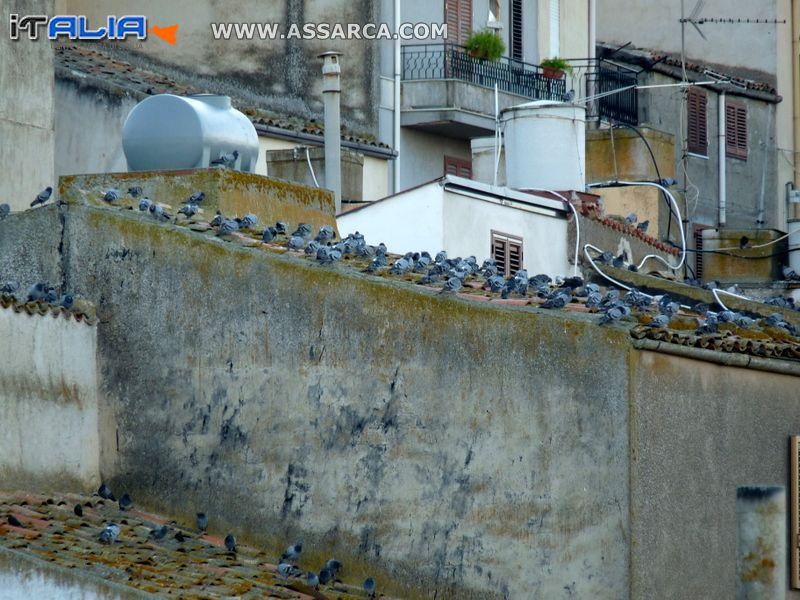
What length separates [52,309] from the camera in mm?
14867

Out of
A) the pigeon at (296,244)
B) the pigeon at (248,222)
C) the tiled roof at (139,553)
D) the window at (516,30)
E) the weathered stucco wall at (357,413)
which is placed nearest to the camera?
the tiled roof at (139,553)

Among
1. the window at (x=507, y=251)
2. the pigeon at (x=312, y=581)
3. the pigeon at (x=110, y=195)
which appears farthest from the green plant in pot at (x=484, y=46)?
the pigeon at (x=312, y=581)

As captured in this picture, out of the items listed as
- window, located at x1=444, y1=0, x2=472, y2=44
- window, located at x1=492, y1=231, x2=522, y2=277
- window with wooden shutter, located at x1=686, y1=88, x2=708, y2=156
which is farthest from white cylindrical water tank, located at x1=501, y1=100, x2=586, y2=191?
window with wooden shutter, located at x1=686, y1=88, x2=708, y2=156

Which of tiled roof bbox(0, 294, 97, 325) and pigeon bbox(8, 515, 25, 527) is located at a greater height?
tiled roof bbox(0, 294, 97, 325)

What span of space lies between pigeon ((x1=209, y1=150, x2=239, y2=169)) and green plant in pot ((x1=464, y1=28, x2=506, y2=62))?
14099 mm

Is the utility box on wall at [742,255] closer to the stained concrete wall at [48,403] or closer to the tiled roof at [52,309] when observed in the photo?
the tiled roof at [52,309]

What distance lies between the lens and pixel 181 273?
15.2m

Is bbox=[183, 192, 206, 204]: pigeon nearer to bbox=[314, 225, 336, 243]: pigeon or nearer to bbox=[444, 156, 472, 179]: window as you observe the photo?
bbox=[314, 225, 336, 243]: pigeon

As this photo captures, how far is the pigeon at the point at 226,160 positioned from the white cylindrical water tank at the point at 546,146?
7803mm

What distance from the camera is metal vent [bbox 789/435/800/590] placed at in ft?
50.2

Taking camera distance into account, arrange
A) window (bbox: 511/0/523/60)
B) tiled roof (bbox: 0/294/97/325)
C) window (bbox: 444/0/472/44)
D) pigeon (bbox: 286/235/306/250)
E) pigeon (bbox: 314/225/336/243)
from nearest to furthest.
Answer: tiled roof (bbox: 0/294/97/325) → pigeon (bbox: 286/235/306/250) → pigeon (bbox: 314/225/336/243) → window (bbox: 444/0/472/44) → window (bbox: 511/0/523/60)

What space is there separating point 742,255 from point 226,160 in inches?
556

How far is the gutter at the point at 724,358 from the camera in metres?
14.2

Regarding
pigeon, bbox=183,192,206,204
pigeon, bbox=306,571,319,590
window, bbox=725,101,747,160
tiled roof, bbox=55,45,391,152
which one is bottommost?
pigeon, bbox=306,571,319,590
